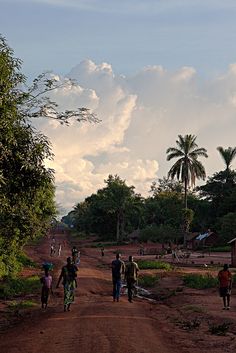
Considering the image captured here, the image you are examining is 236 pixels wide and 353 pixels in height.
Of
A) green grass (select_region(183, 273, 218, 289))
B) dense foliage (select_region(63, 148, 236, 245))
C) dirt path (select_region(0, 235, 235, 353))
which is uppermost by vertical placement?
dense foliage (select_region(63, 148, 236, 245))

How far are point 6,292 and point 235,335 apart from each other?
13296 mm

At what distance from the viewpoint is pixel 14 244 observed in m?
30.0

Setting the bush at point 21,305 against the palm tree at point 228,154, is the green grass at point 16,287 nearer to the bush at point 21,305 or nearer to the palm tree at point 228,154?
the bush at point 21,305

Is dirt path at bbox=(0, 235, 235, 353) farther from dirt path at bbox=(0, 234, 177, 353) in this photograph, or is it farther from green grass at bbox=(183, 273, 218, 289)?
green grass at bbox=(183, 273, 218, 289)

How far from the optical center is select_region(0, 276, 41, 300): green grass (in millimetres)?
25206

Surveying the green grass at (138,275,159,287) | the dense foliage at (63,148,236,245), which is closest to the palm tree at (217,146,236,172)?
the dense foliage at (63,148,236,245)

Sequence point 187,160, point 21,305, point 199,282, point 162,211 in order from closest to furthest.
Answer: point 21,305, point 199,282, point 187,160, point 162,211

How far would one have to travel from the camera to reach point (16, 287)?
2752 cm

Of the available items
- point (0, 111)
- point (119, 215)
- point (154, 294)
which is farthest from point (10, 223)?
point (119, 215)

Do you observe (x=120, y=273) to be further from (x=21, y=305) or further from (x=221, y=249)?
(x=221, y=249)

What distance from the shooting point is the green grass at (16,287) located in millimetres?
25206

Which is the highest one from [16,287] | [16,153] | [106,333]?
[16,153]

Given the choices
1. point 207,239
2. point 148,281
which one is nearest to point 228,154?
point 207,239

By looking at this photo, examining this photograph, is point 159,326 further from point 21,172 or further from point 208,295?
point 208,295
